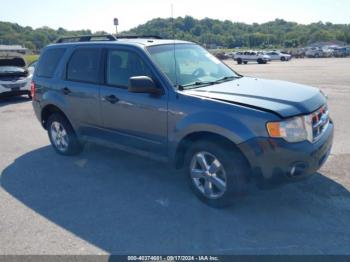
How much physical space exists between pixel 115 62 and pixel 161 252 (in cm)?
279

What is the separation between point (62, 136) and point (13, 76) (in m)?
7.82

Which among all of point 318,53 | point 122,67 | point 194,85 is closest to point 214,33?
point 122,67

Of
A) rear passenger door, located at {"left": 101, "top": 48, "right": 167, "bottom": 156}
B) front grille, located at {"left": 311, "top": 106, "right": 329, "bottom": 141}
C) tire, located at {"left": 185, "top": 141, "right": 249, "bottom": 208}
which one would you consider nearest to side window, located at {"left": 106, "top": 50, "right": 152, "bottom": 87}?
rear passenger door, located at {"left": 101, "top": 48, "right": 167, "bottom": 156}

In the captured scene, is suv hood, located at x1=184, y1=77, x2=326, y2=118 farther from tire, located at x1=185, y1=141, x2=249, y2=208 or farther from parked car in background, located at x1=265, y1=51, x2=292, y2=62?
parked car in background, located at x1=265, y1=51, x2=292, y2=62

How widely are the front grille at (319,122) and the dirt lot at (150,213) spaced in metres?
0.81

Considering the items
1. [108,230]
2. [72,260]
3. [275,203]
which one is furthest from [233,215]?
[72,260]

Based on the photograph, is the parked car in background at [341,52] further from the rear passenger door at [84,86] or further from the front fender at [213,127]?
the front fender at [213,127]

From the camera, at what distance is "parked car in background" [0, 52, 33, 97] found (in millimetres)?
12484

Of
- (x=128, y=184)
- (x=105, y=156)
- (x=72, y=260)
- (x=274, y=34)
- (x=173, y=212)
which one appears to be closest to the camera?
(x=72, y=260)

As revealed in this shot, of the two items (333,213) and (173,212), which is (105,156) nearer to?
(173,212)

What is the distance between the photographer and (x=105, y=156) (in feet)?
20.2

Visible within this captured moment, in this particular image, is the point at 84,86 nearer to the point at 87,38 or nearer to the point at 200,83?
the point at 87,38

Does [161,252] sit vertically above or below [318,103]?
below

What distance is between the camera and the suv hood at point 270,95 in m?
3.74
